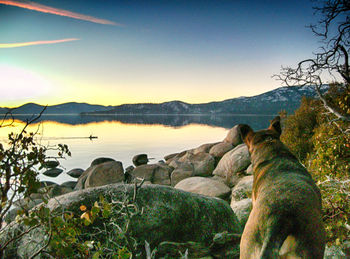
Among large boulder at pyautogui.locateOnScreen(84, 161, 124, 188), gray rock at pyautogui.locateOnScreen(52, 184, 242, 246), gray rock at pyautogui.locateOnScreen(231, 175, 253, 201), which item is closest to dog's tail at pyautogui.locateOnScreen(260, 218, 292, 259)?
gray rock at pyautogui.locateOnScreen(52, 184, 242, 246)

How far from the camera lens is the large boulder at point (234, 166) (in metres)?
16.4

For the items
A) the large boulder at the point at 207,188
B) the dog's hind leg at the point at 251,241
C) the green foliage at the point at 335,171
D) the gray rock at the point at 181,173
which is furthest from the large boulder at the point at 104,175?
the dog's hind leg at the point at 251,241

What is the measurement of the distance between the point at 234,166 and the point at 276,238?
47.2ft

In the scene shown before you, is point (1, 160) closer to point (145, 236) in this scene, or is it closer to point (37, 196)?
point (145, 236)

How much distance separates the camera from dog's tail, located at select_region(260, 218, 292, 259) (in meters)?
2.68

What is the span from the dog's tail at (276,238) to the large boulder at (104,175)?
584 inches

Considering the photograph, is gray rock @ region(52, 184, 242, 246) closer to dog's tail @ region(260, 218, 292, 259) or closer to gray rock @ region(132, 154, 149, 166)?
dog's tail @ region(260, 218, 292, 259)

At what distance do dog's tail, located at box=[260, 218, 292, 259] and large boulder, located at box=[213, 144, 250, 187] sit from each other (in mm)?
13749

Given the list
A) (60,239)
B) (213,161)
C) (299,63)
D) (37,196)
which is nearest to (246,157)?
(213,161)

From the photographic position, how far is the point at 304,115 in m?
17.6

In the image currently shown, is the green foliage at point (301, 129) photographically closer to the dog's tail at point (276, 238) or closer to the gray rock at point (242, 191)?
the gray rock at point (242, 191)

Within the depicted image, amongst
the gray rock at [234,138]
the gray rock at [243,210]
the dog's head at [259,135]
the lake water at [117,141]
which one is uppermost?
the dog's head at [259,135]

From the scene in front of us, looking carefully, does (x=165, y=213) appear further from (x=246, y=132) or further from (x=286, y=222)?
(x=286, y=222)

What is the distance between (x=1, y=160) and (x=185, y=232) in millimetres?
4593
